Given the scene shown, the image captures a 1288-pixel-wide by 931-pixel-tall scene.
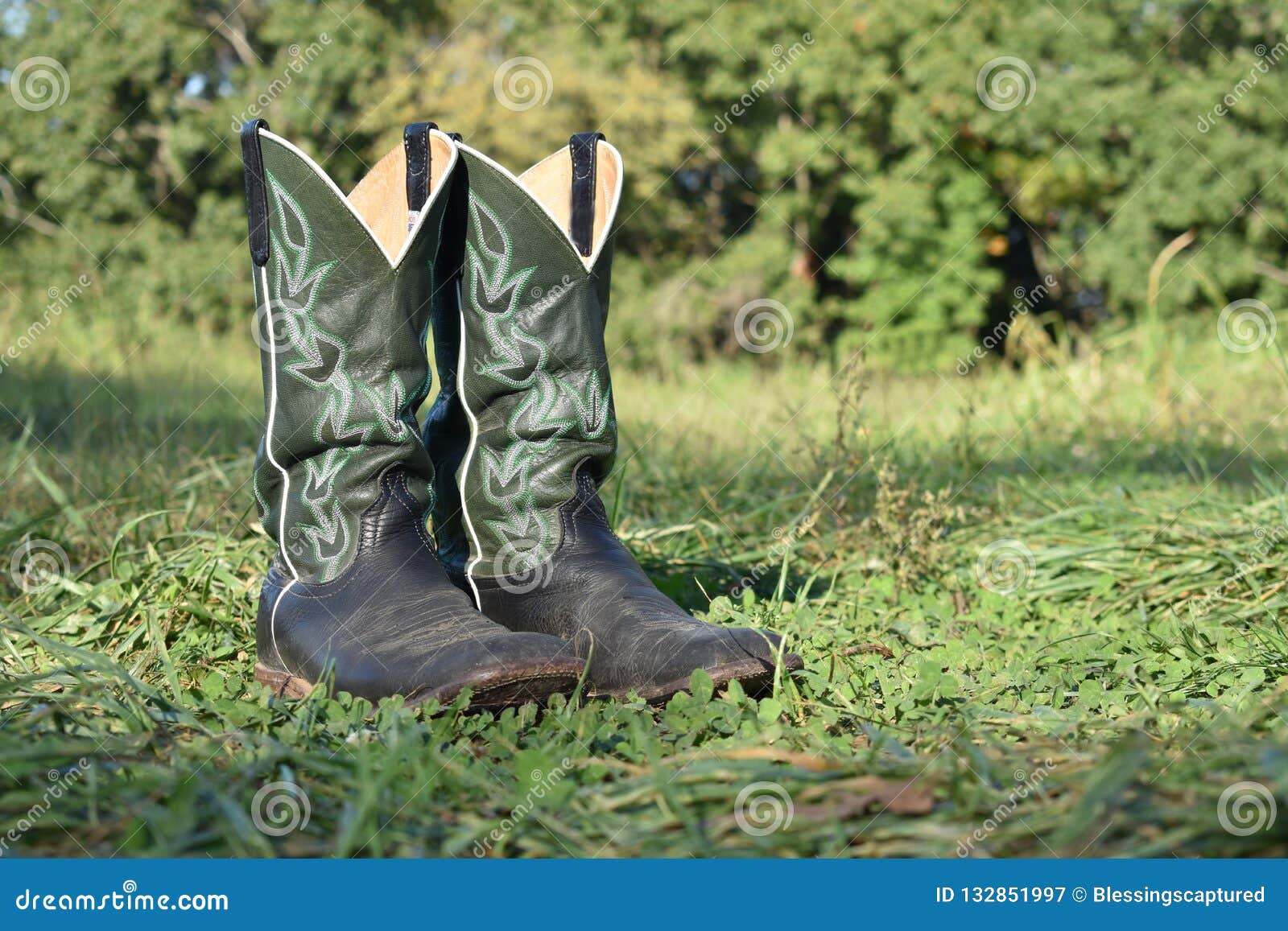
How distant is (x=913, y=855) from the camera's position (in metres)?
1.26

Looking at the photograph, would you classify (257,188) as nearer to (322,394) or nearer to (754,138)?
(322,394)

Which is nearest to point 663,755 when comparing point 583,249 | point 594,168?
point 583,249

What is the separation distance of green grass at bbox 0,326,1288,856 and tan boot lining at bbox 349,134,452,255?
30.5 inches

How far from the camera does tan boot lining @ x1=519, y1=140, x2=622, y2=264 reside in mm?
2121

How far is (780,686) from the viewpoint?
1853 millimetres

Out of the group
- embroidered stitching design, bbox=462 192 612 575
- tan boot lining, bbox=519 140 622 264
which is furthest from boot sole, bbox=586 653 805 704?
tan boot lining, bbox=519 140 622 264

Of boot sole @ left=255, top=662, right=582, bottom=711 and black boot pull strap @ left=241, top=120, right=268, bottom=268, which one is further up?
black boot pull strap @ left=241, top=120, right=268, bottom=268

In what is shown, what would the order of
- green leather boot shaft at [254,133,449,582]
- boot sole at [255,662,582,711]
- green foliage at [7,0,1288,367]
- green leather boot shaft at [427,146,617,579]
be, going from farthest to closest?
1. green foliage at [7,0,1288,367]
2. green leather boot shaft at [427,146,617,579]
3. green leather boot shaft at [254,133,449,582]
4. boot sole at [255,662,582,711]

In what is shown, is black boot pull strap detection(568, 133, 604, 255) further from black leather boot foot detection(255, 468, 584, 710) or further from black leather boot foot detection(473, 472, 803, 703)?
black leather boot foot detection(255, 468, 584, 710)

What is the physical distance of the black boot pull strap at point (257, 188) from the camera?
1.97 m

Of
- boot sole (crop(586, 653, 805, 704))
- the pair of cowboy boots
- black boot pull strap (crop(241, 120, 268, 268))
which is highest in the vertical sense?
black boot pull strap (crop(241, 120, 268, 268))

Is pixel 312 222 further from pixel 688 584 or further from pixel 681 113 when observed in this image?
pixel 681 113

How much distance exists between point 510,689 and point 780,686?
1.41 feet

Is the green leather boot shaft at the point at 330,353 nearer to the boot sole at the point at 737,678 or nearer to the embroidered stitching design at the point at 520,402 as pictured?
the embroidered stitching design at the point at 520,402
